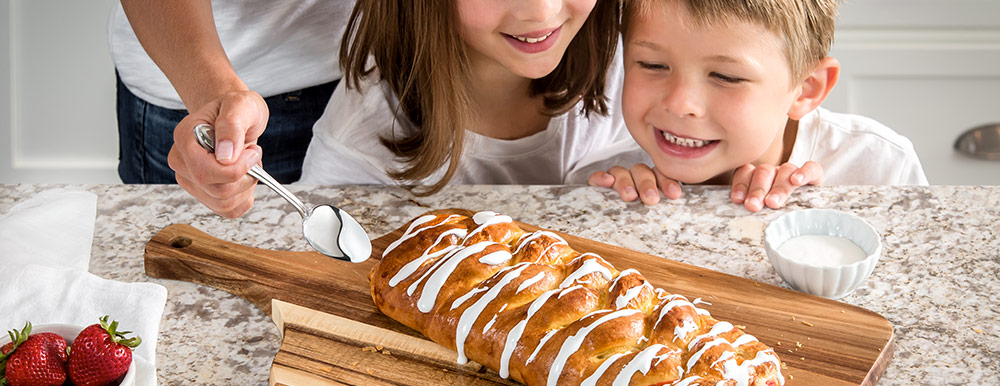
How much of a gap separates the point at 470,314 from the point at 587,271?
18 cm

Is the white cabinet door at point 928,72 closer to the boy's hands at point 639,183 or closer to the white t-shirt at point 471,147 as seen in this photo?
the white t-shirt at point 471,147

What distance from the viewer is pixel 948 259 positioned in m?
1.43

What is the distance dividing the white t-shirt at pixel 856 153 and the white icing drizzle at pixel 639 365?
96 centimetres

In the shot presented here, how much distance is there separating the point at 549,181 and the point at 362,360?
904 mm

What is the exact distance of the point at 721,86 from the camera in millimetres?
1605

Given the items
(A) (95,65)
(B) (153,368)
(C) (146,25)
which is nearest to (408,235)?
(B) (153,368)

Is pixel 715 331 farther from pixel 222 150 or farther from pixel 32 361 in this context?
pixel 32 361

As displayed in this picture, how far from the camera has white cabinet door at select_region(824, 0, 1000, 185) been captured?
3346mm

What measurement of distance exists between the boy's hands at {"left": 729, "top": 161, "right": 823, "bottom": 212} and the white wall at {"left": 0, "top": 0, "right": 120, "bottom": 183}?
290 cm

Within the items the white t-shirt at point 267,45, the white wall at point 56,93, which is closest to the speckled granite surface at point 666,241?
the white t-shirt at point 267,45

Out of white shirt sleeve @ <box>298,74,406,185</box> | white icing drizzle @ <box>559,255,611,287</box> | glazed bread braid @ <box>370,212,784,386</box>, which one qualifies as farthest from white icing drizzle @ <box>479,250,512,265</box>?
white shirt sleeve @ <box>298,74,406,185</box>

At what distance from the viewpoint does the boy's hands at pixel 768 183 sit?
1.62 meters

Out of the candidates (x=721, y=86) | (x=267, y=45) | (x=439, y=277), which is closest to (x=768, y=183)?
(x=721, y=86)

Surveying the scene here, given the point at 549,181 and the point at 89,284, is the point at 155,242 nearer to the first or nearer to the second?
the point at 89,284
